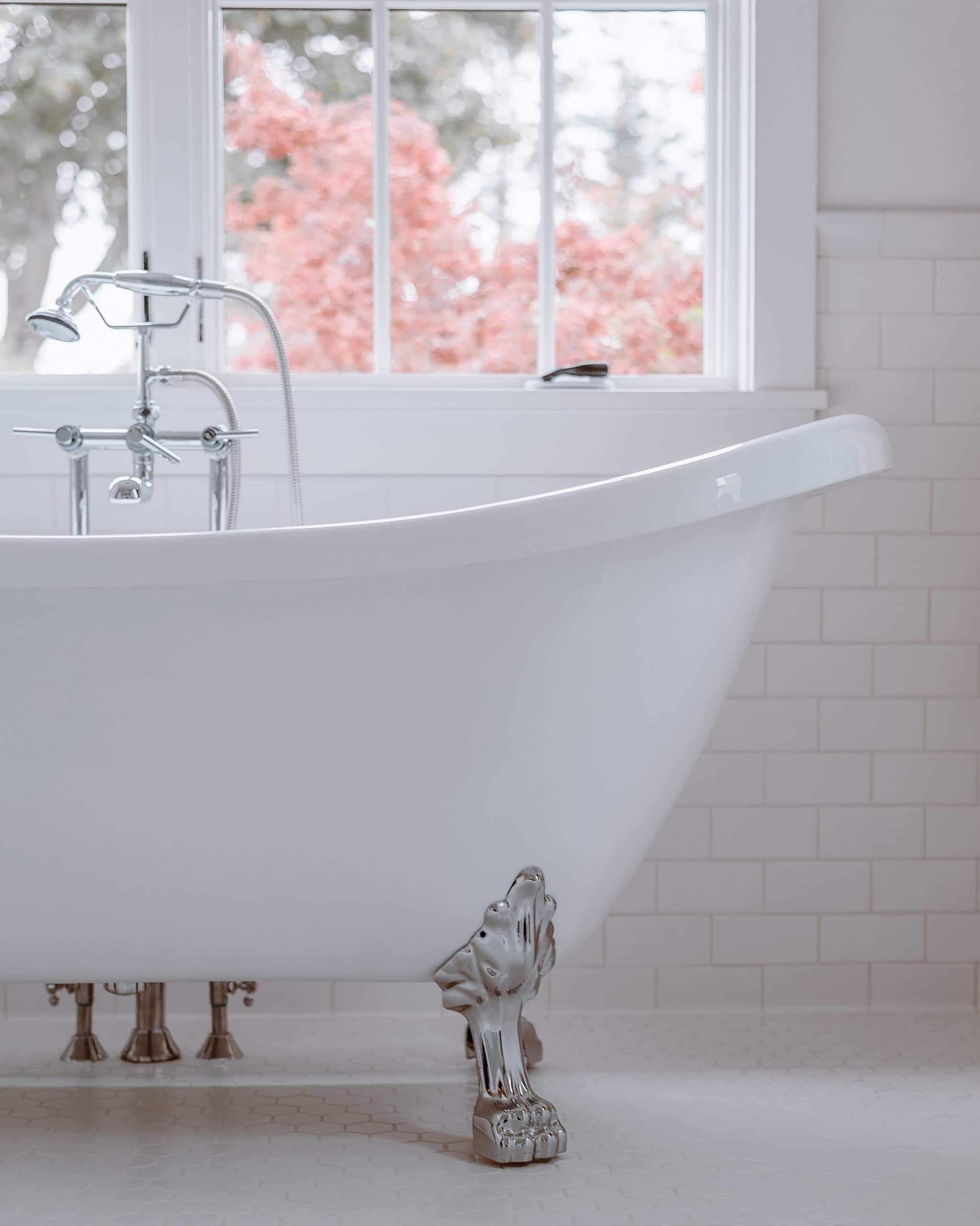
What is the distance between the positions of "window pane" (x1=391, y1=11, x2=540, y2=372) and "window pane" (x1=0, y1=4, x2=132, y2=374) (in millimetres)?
535

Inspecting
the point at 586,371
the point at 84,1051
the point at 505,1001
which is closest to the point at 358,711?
the point at 505,1001

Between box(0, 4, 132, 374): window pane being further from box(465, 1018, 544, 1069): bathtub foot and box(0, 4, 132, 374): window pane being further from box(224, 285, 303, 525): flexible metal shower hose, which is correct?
box(465, 1018, 544, 1069): bathtub foot

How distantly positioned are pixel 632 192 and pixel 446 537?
4.26ft

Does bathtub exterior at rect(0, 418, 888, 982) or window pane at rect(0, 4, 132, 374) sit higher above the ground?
window pane at rect(0, 4, 132, 374)

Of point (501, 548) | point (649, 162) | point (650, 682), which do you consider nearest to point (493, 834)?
point (650, 682)

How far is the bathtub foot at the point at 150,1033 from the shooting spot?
1.94m

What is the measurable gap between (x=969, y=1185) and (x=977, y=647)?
3.45 feet

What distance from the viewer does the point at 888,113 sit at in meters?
2.24

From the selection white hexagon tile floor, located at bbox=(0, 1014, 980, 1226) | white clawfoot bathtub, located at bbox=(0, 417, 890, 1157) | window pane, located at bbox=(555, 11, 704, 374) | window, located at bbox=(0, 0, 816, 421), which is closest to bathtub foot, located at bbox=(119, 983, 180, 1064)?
white hexagon tile floor, located at bbox=(0, 1014, 980, 1226)

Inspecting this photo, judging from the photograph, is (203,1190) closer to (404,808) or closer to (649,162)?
(404,808)

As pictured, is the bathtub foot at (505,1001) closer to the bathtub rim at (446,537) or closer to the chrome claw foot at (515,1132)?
the chrome claw foot at (515,1132)

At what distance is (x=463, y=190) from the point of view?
2.39 m

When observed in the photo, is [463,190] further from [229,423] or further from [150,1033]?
[150,1033]

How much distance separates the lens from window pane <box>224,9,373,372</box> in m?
2.35
